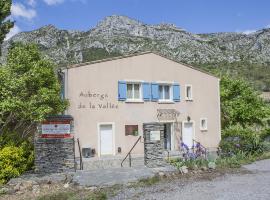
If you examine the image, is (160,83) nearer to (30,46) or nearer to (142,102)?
(142,102)

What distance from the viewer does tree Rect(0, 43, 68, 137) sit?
53.2 feet

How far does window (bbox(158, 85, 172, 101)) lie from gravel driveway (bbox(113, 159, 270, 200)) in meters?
11.8

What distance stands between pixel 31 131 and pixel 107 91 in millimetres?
5438

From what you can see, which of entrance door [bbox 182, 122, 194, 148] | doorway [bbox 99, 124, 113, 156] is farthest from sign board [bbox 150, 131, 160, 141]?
entrance door [bbox 182, 122, 194, 148]

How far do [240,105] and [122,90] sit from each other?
41.0ft

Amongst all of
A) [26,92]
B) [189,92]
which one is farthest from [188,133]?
[26,92]

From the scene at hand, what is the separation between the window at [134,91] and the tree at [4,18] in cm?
816

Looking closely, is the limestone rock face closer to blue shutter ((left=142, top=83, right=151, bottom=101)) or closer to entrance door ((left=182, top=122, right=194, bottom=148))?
entrance door ((left=182, top=122, right=194, bottom=148))

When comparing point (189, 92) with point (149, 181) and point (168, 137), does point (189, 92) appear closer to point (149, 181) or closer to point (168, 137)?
point (168, 137)

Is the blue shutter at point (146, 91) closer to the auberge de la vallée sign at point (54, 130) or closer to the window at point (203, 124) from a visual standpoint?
the window at point (203, 124)

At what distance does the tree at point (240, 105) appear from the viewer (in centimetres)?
3278

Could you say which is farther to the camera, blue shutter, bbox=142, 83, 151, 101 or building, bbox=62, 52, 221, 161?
blue shutter, bbox=142, 83, 151, 101

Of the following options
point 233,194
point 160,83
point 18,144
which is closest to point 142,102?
point 160,83

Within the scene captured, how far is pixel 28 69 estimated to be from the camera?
19.2m
